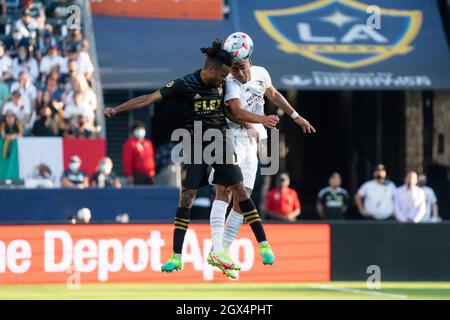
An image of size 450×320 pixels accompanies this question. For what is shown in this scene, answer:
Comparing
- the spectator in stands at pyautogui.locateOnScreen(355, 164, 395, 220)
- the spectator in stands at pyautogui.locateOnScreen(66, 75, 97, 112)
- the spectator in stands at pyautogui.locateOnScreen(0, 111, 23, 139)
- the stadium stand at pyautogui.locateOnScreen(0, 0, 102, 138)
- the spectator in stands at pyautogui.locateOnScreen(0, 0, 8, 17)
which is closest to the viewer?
the spectator in stands at pyautogui.locateOnScreen(0, 111, 23, 139)

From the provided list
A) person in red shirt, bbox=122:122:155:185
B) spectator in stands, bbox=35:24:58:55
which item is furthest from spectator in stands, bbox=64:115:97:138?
spectator in stands, bbox=35:24:58:55

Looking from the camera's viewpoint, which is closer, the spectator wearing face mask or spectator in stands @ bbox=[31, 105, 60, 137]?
spectator in stands @ bbox=[31, 105, 60, 137]

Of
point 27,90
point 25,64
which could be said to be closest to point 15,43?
point 25,64

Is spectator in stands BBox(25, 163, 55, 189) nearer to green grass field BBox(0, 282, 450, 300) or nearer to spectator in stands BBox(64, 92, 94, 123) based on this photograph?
spectator in stands BBox(64, 92, 94, 123)

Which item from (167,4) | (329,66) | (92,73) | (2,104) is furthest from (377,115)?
(2,104)

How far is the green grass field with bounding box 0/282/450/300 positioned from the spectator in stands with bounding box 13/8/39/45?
22.7ft

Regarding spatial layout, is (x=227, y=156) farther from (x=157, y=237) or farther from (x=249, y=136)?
(x=157, y=237)

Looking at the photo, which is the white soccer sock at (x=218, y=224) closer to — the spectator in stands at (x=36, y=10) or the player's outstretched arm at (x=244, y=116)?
the player's outstretched arm at (x=244, y=116)

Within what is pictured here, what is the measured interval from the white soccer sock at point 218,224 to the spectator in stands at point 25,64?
1080 centimetres

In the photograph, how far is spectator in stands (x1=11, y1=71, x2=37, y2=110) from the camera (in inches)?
952

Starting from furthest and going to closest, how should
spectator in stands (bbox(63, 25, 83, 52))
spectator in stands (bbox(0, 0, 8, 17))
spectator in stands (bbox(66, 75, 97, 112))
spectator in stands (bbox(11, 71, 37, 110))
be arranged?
spectator in stands (bbox(0, 0, 8, 17)) < spectator in stands (bbox(63, 25, 83, 52)) < spectator in stands (bbox(66, 75, 97, 112)) < spectator in stands (bbox(11, 71, 37, 110))

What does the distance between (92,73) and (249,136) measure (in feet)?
37.0

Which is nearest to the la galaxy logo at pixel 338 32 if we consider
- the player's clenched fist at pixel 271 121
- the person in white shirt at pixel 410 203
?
the person in white shirt at pixel 410 203
